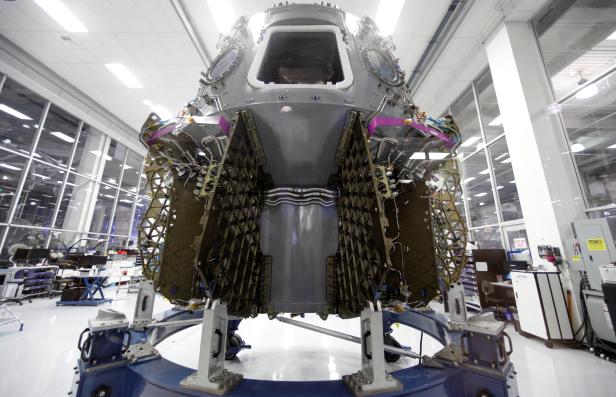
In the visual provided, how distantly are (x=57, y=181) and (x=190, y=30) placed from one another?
8.49 m

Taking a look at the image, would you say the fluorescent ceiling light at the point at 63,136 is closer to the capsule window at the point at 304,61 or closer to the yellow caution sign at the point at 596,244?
the capsule window at the point at 304,61

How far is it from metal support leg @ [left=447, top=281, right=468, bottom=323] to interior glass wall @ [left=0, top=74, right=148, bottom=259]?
11445 millimetres

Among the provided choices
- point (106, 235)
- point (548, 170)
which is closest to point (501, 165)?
point (548, 170)

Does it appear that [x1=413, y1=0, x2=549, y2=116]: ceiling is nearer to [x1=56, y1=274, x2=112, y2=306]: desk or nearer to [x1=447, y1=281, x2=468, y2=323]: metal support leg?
[x1=447, y1=281, x2=468, y2=323]: metal support leg

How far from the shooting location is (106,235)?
472 inches

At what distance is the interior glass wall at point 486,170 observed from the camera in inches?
274

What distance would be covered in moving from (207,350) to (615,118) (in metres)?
7.79

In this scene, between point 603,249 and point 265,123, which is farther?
point 603,249

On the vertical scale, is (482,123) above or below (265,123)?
above

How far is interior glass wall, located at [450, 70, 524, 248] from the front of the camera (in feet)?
22.9

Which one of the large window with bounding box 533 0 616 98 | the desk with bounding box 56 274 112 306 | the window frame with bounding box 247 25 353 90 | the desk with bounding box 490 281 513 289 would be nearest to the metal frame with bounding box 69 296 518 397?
the window frame with bounding box 247 25 353 90

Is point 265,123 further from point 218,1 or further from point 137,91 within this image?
point 137,91

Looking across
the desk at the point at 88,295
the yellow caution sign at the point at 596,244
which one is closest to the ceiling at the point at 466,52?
the yellow caution sign at the point at 596,244

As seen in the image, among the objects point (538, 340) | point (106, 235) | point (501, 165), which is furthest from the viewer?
point (106, 235)
